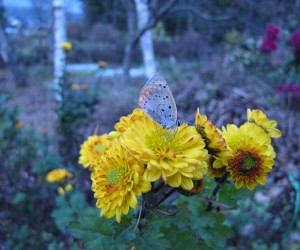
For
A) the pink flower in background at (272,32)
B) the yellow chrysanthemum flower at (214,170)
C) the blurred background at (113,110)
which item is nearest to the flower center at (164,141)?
the yellow chrysanthemum flower at (214,170)

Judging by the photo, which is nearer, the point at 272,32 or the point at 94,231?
the point at 94,231

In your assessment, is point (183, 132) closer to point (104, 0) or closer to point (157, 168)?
point (157, 168)

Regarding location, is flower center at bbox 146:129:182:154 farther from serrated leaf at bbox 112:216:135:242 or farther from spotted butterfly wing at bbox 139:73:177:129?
serrated leaf at bbox 112:216:135:242

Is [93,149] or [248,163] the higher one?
[248,163]

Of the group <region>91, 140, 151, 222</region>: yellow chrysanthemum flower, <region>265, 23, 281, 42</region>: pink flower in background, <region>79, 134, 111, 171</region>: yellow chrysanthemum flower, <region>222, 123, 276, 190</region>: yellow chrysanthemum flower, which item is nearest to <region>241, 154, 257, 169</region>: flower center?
<region>222, 123, 276, 190</region>: yellow chrysanthemum flower

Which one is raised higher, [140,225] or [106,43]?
[140,225]

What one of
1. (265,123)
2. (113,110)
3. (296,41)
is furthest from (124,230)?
(113,110)

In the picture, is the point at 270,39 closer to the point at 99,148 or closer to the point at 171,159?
the point at 99,148

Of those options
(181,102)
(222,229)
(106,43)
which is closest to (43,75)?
(106,43)
